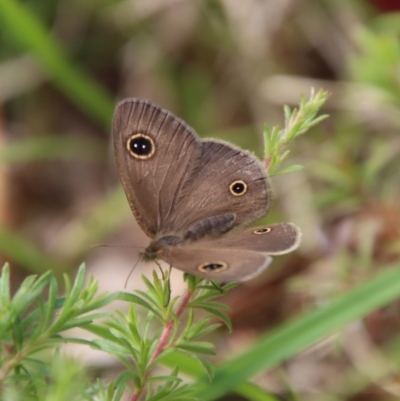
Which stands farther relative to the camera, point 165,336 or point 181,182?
point 181,182

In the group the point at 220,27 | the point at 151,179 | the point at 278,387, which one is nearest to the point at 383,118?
the point at 220,27

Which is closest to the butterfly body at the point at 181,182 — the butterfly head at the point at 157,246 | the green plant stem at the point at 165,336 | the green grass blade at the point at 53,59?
the butterfly head at the point at 157,246

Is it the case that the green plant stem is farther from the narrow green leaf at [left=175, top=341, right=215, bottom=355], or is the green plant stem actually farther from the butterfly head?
the butterfly head

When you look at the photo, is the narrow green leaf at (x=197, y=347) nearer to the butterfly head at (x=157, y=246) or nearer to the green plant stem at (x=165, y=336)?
the green plant stem at (x=165, y=336)

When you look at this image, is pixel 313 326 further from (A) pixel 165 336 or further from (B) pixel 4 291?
(B) pixel 4 291

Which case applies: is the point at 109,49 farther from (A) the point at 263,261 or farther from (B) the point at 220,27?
(A) the point at 263,261

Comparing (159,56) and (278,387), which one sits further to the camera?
(159,56)

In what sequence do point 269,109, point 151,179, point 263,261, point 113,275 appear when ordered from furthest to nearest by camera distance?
point 269,109
point 113,275
point 151,179
point 263,261

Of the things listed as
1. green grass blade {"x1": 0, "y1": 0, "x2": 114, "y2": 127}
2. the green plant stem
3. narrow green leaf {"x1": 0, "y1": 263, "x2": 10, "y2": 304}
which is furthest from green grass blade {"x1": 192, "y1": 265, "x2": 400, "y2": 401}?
green grass blade {"x1": 0, "y1": 0, "x2": 114, "y2": 127}

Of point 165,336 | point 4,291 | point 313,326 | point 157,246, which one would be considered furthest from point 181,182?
point 4,291
